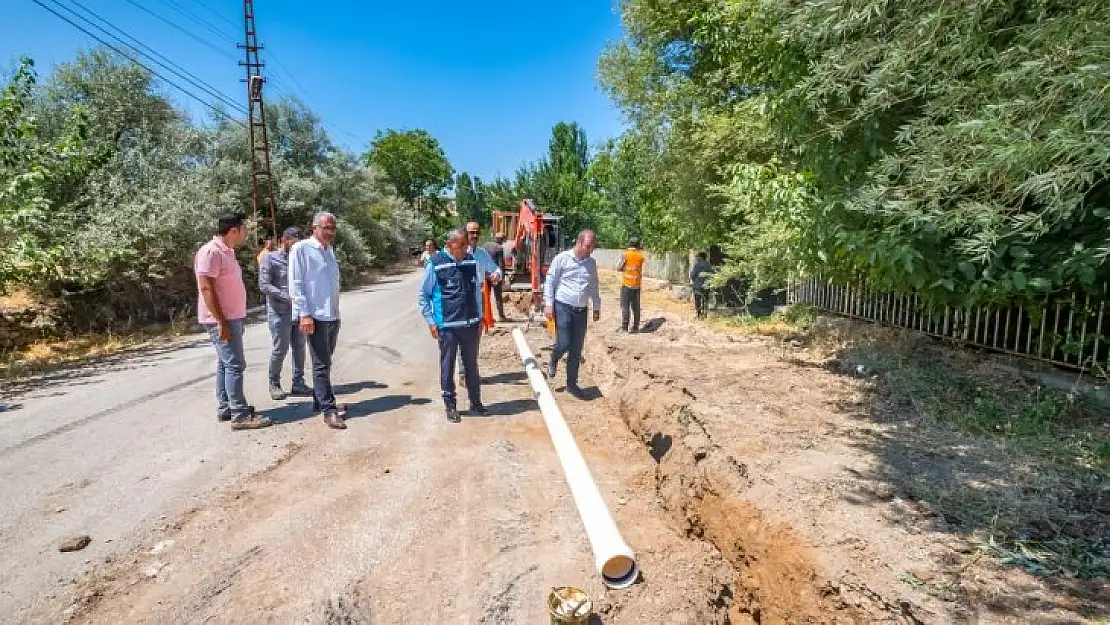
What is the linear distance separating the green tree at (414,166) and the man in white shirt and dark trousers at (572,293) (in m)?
48.6

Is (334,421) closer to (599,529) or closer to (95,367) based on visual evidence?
(599,529)

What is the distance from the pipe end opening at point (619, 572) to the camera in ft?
9.32

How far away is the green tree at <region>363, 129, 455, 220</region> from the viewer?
2141 inches

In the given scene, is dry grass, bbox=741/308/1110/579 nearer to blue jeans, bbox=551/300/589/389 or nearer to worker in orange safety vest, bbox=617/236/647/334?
blue jeans, bbox=551/300/589/389

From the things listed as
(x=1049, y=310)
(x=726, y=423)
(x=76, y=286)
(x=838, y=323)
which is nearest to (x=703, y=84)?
(x=838, y=323)

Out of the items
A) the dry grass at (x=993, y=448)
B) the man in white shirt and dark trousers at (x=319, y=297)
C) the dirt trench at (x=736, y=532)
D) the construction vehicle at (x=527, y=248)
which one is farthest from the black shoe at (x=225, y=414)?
the construction vehicle at (x=527, y=248)

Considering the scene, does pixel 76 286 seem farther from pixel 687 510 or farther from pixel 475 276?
pixel 687 510

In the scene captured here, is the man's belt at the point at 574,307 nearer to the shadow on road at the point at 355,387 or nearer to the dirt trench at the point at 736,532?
the dirt trench at the point at 736,532

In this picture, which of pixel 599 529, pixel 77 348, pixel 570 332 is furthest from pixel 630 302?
pixel 77 348

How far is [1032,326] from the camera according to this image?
19.6ft

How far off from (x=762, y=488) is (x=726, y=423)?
1242mm

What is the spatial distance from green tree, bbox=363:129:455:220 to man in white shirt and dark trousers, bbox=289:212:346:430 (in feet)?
162

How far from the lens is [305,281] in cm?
541

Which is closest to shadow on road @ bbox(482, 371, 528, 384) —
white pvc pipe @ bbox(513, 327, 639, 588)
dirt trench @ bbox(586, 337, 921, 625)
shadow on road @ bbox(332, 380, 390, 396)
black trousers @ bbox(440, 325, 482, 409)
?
shadow on road @ bbox(332, 380, 390, 396)
